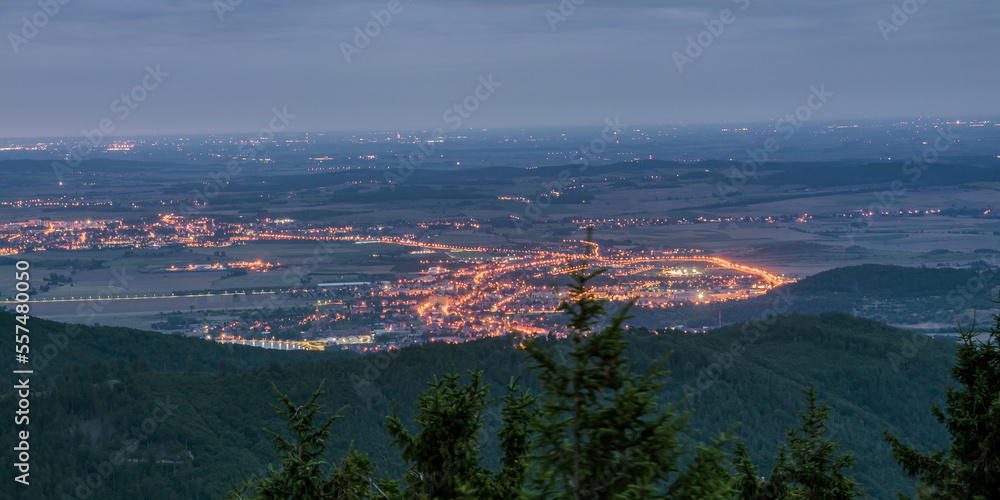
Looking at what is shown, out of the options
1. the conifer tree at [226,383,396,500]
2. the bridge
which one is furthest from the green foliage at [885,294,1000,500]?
the bridge

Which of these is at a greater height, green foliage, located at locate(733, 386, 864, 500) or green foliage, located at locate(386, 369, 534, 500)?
green foliage, located at locate(386, 369, 534, 500)

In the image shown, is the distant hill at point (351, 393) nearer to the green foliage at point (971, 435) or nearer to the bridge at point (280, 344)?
the bridge at point (280, 344)

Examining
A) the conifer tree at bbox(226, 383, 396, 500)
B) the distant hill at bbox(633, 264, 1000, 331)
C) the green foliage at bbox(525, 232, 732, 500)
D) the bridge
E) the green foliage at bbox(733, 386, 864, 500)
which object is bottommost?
the green foliage at bbox(733, 386, 864, 500)

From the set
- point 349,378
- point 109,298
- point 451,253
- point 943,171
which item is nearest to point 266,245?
point 451,253

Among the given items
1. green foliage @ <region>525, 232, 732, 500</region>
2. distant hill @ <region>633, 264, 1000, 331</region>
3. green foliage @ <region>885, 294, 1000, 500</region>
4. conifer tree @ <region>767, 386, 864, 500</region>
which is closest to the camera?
green foliage @ <region>525, 232, 732, 500</region>

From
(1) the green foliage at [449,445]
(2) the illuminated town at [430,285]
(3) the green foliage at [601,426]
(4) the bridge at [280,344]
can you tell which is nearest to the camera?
(3) the green foliage at [601,426]

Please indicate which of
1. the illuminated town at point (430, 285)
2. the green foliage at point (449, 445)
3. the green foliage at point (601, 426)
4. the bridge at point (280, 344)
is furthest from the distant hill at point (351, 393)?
the green foliage at point (601, 426)

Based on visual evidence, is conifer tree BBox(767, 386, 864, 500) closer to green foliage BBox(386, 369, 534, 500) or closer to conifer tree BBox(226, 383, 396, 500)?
green foliage BBox(386, 369, 534, 500)
